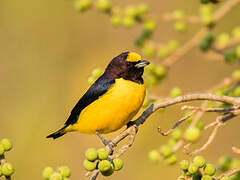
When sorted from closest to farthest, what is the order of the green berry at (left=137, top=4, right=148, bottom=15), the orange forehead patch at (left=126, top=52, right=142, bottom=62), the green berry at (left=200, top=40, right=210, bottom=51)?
the green berry at (left=200, top=40, right=210, bottom=51) → the orange forehead patch at (left=126, top=52, right=142, bottom=62) → the green berry at (left=137, top=4, right=148, bottom=15)

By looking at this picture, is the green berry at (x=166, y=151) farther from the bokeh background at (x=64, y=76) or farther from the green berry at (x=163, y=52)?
the bokeh background at (x=64, y=76)

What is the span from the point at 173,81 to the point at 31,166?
2.09 m

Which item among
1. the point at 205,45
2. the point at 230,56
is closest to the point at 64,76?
the point at 205,45

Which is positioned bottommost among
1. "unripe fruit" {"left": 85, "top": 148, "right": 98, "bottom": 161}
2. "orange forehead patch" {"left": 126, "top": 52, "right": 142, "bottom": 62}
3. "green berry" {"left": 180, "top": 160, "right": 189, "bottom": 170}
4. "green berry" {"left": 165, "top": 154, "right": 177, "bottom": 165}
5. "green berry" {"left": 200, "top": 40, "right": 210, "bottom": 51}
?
"green berry" {"left": 180, "top": 160, "right": 189, "bottom": 170}

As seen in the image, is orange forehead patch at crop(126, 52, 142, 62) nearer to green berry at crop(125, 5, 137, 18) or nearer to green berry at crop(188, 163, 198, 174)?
green berry at crop(125, 5, 137, 18)

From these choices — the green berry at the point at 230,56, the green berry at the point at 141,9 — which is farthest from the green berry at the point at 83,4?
the green berry at the point at 230,56

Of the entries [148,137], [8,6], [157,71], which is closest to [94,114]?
[157,71]

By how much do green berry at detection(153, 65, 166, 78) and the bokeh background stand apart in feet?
5.81

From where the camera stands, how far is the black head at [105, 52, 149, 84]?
12.7ft

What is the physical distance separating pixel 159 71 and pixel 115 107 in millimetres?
518

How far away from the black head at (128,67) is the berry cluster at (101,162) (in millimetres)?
1449

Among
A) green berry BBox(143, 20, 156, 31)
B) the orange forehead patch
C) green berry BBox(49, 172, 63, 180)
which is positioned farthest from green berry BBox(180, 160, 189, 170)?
green berry BBox(143, 20, 156, 31)

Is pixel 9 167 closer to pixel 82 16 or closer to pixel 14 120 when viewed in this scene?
pixel 14 120

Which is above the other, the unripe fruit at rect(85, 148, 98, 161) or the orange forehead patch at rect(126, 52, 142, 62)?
the orange forehead patch at rect(126, 52, 142, 62)
